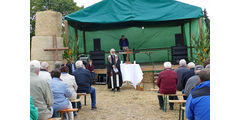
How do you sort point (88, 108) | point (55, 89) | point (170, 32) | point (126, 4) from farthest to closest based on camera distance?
point (170, 32) → point (126, 4) → point (88, 108) → point (55, 89)

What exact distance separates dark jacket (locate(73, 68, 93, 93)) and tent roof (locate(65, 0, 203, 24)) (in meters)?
4.42

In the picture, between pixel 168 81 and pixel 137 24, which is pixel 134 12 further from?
pixel 168 81

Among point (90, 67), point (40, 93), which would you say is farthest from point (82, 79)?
point (90, 67)

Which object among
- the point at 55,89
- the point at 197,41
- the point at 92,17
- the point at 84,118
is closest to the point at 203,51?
the point at 197,41

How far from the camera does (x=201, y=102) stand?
2152mm

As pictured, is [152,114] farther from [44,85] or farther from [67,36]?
[67,36]

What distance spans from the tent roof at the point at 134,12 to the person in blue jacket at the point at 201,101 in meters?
6.77

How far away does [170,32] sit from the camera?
1151cm

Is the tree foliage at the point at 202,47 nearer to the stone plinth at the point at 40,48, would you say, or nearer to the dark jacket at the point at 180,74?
the dark jacket at the point at 180,74

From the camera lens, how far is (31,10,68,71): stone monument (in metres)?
8.30

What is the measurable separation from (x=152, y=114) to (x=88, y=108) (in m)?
1.62

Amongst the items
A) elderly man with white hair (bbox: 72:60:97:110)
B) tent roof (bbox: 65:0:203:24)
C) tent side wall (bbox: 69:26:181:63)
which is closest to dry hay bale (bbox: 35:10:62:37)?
tent roof (bbox: 65:0:203:24)

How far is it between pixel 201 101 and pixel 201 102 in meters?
0.01

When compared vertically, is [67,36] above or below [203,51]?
above
